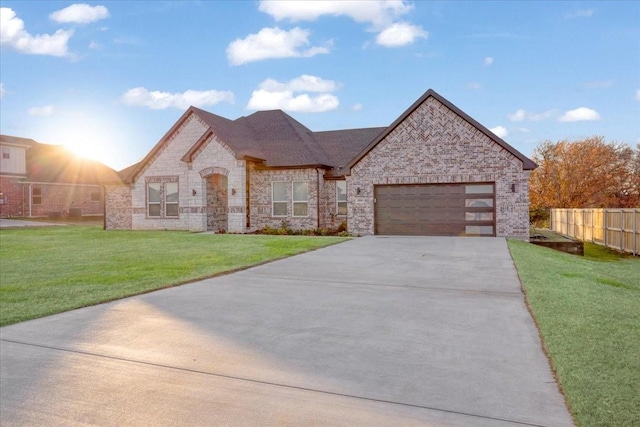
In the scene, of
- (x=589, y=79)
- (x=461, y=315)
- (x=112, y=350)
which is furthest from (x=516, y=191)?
(x=112, y=350)

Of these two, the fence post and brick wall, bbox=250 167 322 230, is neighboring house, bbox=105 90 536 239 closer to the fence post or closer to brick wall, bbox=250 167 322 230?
brick wall, bbox=250 167 322 230

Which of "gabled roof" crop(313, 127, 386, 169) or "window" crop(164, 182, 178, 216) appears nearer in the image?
"window" crop(164, 182, 178, 216)

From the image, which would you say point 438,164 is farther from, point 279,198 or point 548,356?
point 548,356

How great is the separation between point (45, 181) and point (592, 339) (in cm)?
4516

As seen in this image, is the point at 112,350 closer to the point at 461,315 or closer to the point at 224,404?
the point at 224,404

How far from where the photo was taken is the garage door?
Result: 19.0 m

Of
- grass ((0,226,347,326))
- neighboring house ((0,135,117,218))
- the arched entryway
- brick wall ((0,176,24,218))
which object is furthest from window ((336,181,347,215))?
brick wall ((0,176,24,218))

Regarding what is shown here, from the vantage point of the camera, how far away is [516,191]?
60.7 feet

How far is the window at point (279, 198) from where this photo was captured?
23016 millimetres

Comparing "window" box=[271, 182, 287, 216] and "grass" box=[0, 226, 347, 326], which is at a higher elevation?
"window" box=[271, 182, 287, 216]

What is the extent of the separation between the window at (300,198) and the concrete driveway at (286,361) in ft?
48.7

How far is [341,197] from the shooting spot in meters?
23.1

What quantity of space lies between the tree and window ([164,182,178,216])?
32692 millimetres

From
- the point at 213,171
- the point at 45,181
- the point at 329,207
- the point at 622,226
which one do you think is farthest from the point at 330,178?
the point at 45,181
